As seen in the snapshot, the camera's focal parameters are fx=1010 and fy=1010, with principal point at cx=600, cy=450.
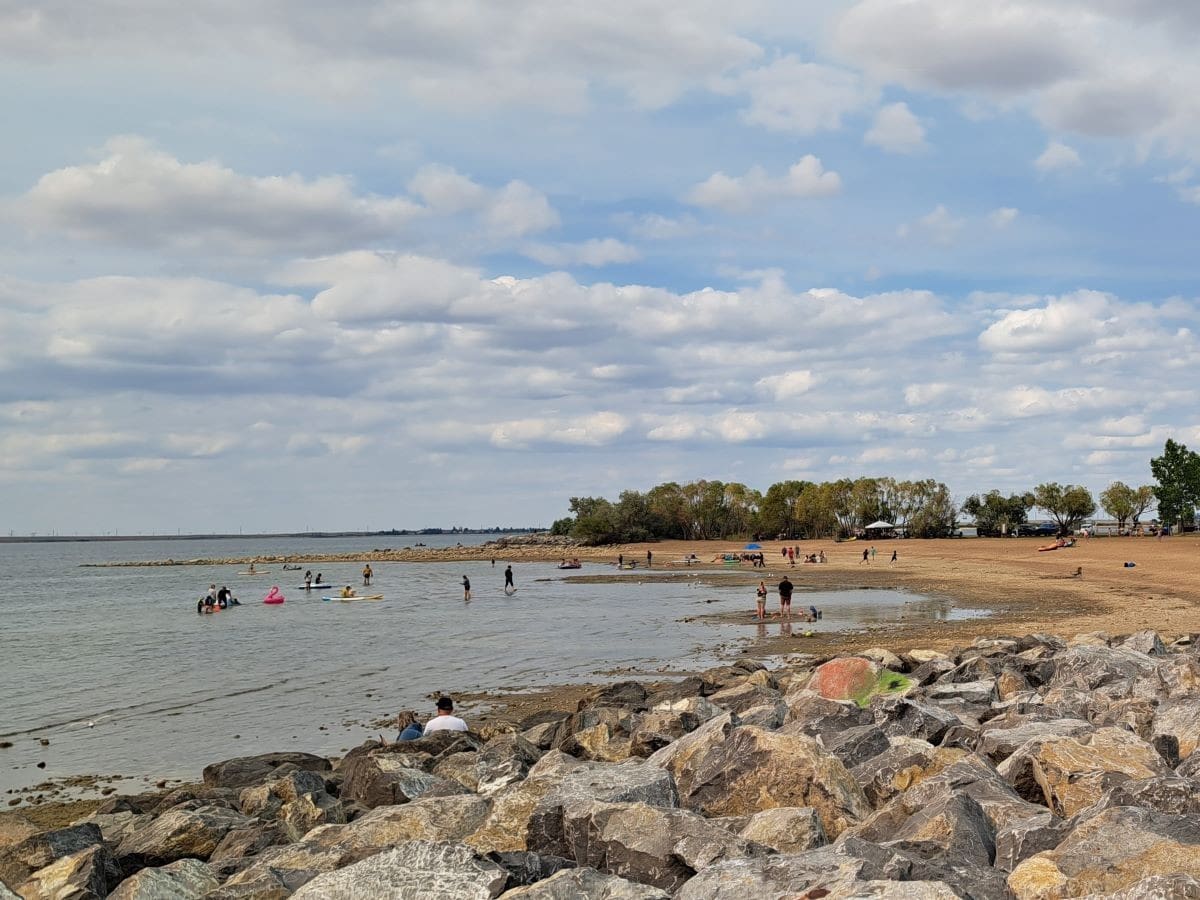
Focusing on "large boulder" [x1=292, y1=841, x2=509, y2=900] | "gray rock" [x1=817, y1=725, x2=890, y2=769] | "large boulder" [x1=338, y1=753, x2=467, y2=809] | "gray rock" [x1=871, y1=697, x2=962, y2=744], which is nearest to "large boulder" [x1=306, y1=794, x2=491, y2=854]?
"large boulder" [x1=292, y1=841, x2=509, y2=900]

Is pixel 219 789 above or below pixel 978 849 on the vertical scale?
below

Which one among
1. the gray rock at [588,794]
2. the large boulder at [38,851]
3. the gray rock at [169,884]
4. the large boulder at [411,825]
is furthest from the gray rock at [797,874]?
the large boulder at [38,851]

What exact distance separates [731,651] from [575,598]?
25.4 meters

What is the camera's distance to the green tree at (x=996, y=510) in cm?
12306

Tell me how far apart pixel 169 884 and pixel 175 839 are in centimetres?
200

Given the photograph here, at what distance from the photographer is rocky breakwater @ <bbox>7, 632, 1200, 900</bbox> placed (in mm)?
6277

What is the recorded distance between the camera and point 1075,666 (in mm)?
15727

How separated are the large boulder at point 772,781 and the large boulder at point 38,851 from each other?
5752 millimetres

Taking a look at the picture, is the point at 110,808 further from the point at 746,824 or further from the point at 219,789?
the point at 746,824

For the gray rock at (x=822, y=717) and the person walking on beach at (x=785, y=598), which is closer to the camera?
the gray rock at (x=822, y=717)

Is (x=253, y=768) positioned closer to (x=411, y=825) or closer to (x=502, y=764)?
(x=502, y=764)

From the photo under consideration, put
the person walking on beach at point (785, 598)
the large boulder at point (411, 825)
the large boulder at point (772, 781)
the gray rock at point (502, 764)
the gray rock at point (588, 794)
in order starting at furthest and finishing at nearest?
the person walking on beach at point (785, 598) < the gray rock at point (502, 764) < the large boulder at point (772, 781) < the large boulder at point (411, 825) < the gray rock at point (588, 794)

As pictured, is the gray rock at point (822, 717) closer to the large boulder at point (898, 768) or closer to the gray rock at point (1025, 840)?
the large boulder at point (898, 768)

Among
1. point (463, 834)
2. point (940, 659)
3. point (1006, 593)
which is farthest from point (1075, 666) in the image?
point (1006, 593)
